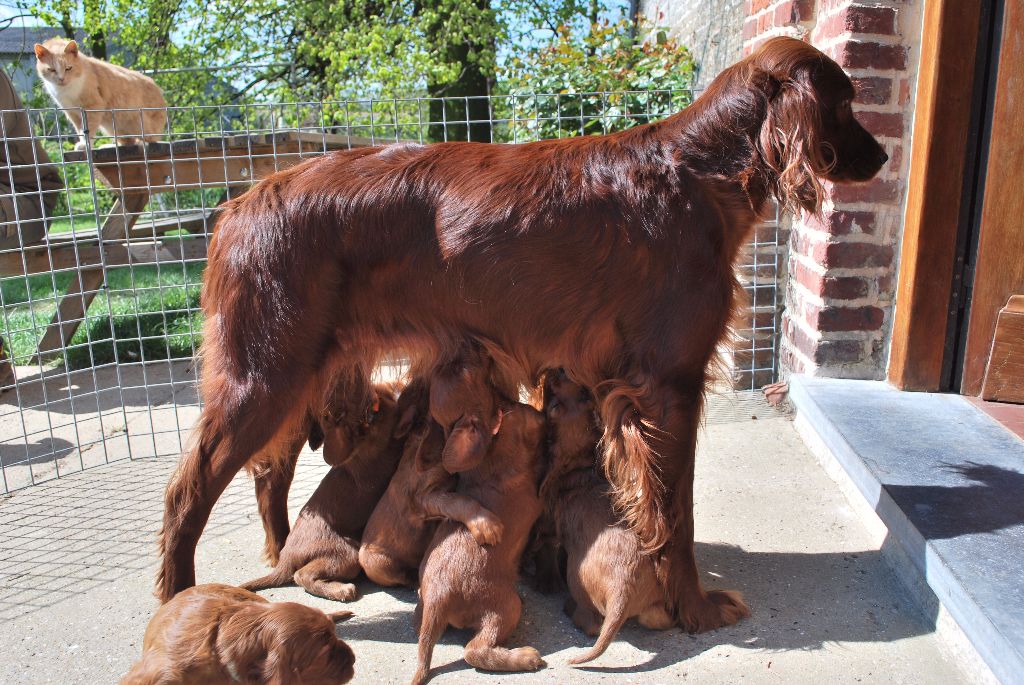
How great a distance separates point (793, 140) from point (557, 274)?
2.52ft

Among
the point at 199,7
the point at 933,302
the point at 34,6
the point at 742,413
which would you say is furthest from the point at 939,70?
the point at 34,6

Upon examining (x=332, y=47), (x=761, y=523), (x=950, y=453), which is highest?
(x=332, y=47)

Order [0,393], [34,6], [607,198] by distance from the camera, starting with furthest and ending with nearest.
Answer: [34,6] < [0,393] < [607,198]

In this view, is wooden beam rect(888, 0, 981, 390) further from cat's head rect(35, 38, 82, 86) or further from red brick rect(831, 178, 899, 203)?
cat's head rect(35, 38, 82, 86)

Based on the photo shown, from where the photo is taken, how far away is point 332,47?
370 inches

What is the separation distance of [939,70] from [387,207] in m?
2.36

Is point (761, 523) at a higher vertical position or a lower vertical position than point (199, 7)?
lower

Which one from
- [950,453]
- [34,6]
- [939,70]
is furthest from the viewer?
[34,6]

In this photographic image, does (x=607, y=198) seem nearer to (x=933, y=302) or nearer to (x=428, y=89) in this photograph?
(x=933, y=302)

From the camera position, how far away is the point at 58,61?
24.0ft

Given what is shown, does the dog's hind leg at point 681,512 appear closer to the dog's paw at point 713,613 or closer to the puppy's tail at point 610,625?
the dog's paw at point 713,613

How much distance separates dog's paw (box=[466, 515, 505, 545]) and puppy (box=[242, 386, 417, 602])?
0.56 m

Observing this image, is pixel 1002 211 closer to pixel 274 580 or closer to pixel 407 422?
pixel 407 422

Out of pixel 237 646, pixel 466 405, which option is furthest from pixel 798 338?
pixel 237 646
